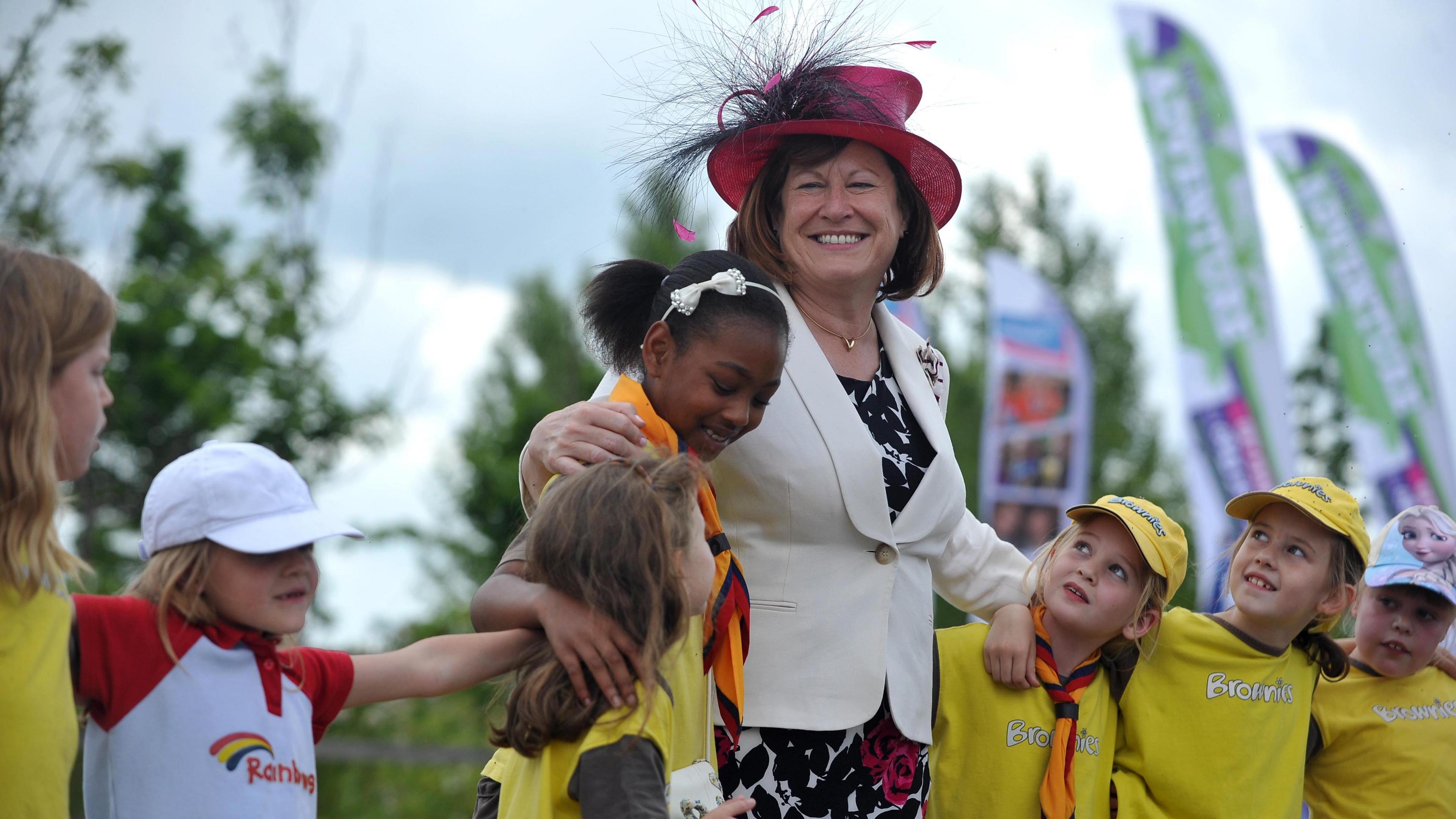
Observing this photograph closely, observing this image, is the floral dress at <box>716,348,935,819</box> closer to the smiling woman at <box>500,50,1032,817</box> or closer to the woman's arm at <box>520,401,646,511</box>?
the smiling woman at <box>500,50,1032,817</box>

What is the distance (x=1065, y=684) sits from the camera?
271cm

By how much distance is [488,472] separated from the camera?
14.5m

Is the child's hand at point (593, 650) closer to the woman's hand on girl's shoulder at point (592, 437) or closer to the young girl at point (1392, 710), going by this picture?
the woman's hand on girl's shoulder at point (592, 437)

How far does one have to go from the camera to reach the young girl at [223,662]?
70.8 inches

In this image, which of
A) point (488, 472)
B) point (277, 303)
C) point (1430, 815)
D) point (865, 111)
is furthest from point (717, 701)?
point (488, 472)

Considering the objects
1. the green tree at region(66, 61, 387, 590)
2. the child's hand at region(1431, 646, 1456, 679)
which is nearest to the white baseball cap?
the child's hand at region(1431, 646, 1456, 679)

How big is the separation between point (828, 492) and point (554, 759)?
2.32 feet

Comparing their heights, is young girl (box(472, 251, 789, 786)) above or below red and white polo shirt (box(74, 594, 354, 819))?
above

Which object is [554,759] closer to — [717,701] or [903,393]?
[717,701]

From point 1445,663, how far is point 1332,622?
420 mm

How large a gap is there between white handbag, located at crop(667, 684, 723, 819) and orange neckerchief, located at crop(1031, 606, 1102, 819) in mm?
800

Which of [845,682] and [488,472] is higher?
[845,682]

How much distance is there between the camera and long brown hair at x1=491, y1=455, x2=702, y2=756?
1964 millimetres

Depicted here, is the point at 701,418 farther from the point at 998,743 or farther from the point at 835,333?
the point at 998,743
